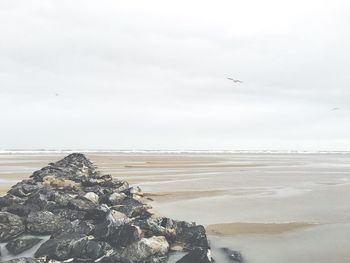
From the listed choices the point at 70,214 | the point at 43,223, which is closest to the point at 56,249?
the point at 43,223

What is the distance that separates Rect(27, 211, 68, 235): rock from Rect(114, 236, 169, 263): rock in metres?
3.11

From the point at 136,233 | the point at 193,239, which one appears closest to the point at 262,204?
the point at 193,239

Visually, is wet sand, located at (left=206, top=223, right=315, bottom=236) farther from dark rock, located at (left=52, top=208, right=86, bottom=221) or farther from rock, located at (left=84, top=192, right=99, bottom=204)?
rock, located at (left=84, top=192, right=99, bottom=204)

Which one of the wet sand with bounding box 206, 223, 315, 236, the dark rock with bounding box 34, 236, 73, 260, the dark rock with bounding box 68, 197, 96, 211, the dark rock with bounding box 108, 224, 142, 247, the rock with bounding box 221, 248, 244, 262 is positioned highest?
the dark rock with bounding box 68, 197, 96, 211

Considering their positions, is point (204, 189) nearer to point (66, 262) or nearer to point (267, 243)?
point (267, 243)

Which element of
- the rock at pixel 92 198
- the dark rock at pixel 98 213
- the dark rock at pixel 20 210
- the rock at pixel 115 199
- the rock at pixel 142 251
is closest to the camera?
the rock at pixel 142 251

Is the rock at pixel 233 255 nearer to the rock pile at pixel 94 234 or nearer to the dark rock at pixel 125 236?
the rock pile at pixel 94 234

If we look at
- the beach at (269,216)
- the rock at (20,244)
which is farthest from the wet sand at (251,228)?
the rock at (20,244)

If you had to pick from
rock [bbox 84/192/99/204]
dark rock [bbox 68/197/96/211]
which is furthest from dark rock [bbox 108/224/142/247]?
rock [bbox 84/192/99/204]

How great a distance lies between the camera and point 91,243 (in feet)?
29.3

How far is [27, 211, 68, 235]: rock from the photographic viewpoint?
35.5 ft

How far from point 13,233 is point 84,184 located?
28.5 ft

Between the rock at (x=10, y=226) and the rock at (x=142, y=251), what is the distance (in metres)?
3.59

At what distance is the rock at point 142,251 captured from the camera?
8.44m
